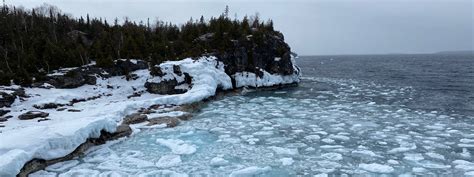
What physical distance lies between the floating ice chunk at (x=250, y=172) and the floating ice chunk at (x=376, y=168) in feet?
10.2

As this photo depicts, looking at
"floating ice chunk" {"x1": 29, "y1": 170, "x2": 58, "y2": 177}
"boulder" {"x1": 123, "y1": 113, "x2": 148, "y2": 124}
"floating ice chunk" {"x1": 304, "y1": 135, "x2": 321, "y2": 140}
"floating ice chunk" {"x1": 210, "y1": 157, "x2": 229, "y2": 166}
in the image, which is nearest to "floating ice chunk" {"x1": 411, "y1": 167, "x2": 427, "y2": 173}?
"floating ice chunk" {"x1": 304, "y1": 135, "x2": 321, "y2": 140}

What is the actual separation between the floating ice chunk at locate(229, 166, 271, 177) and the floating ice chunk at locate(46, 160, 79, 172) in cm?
560

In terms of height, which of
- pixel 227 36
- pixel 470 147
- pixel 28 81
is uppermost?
pixel 227 36

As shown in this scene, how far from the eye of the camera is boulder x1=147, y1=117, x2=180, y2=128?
1700cm

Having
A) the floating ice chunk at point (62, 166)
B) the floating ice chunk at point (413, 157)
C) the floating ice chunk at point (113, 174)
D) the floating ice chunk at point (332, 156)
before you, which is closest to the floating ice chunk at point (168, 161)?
the floating ice chunk at point (113, 174)

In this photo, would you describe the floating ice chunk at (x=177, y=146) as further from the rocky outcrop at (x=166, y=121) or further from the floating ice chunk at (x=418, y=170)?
the floating ice chunk at (x=418, y=170)

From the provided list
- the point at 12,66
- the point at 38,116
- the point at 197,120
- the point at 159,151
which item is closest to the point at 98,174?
the point at 159,151

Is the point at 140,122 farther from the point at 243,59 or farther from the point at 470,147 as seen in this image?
the point at 243,59

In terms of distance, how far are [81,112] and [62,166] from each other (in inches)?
317

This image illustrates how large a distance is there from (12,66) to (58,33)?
15.8 metres

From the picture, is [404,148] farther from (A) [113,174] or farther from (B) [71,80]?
(B) [71,80]

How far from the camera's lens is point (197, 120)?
60.5ft

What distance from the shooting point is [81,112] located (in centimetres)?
1873

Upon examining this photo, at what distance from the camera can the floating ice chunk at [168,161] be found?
1125cm
